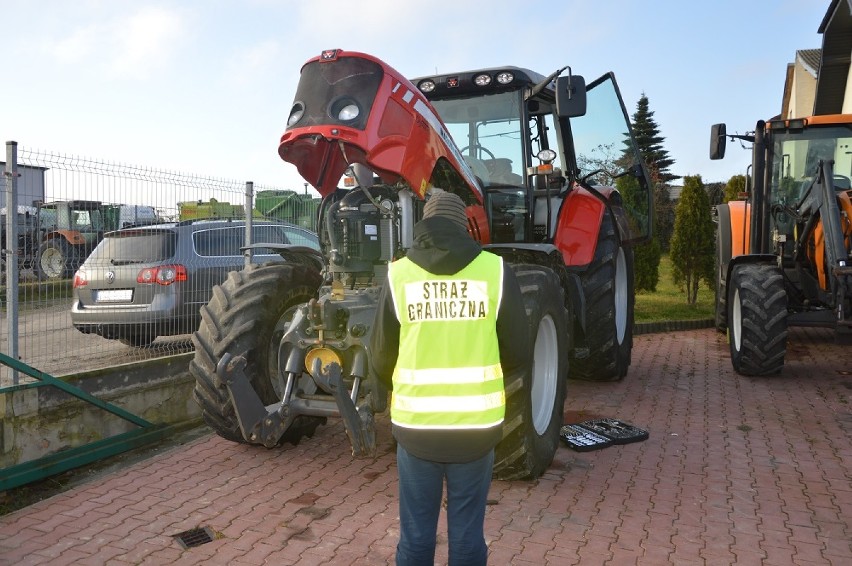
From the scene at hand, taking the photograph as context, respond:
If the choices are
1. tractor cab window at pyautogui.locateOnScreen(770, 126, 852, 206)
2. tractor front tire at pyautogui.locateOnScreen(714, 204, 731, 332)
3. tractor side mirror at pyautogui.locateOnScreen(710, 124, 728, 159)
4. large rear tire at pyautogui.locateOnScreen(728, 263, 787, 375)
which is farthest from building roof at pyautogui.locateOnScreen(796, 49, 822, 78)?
large rear tire at pyautogui.locateOnScreen(728, 263, 787, 375)

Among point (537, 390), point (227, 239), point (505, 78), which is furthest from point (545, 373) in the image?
point (227, 239)

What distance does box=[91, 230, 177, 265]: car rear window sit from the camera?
5785 mm

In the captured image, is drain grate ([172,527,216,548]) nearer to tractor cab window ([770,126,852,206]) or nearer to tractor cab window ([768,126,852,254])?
tractor cab window ([768,126,852,254])

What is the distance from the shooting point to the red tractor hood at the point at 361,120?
4.01 metres

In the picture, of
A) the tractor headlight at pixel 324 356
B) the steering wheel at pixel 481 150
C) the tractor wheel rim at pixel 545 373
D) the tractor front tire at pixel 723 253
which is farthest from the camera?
the tractor front tire at pixel 723 253

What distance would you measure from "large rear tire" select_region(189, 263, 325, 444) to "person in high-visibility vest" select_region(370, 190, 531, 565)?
81.5 inches

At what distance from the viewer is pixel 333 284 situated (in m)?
4.31

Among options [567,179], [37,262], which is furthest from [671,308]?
[37,262]

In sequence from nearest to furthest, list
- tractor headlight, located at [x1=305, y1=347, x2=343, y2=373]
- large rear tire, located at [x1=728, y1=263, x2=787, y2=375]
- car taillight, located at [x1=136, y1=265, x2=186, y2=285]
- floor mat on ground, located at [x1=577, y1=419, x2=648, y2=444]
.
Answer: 1. tractor headlight, located at [x1=305, y1=347, x2=343, y2=373]
2. floor mat on ground, located at [x1=577, y1=419, x2=648, y2=444]
3. car taillight, located at [x1=136, y1=265, x2=186, y2=285]
4. large rear tire, located at [x1=728, y1=263, x2=787, y2=375]

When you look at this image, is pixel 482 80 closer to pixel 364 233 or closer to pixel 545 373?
pixel 364 233

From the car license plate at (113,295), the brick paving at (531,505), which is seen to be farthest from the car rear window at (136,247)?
the brick paving at (531,505)

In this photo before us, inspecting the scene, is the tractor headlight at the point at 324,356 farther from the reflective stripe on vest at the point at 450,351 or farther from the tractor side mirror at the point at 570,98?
the tractor side mirror at the point at 570,98

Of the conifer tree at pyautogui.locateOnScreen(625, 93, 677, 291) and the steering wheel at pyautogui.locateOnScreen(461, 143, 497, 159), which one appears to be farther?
the conifer tree at pyautogui.locateOnScreen(625, 93, 677, 291)

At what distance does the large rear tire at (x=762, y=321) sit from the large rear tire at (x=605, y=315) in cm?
117
